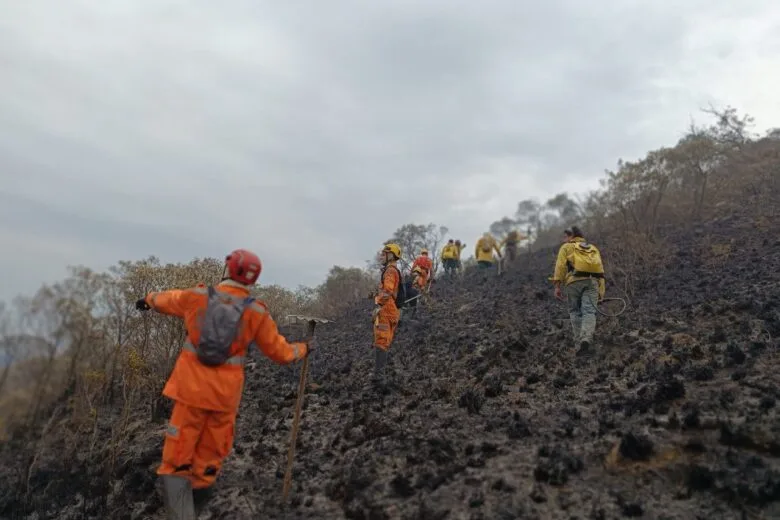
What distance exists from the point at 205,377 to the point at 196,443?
49 cm

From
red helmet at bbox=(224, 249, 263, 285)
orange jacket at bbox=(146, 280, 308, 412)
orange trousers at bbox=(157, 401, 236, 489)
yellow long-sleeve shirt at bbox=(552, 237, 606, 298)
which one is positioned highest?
yellow long-sleeve shirt at bbox=(552, 237, 606, 298)

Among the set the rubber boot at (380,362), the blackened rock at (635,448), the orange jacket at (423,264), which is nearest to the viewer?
the blackened rock at (635,448)

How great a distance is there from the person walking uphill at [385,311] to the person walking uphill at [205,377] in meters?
3.14

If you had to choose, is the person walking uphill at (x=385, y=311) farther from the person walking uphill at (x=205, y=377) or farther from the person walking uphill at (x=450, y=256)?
the person walking uphill at (x=450, y=256)

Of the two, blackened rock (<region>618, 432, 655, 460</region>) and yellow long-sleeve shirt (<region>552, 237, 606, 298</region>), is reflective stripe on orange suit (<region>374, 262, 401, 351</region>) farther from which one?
blackened rock (<region>618, 432, 655, 460</region>)

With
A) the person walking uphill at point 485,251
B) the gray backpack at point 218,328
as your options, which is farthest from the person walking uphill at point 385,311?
the person walking uphill at point 485,251

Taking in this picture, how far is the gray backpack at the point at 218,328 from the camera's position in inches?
140

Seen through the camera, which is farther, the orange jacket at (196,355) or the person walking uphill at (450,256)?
the person walking uphill at (450,256)

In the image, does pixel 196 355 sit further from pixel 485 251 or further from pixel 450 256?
pixel 450 256

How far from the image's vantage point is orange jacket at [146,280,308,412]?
140 inches

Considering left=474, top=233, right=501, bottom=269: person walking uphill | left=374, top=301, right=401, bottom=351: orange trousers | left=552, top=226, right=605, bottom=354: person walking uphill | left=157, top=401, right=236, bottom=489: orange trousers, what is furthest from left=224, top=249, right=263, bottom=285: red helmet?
left=474, top=233, right=501, bottom=269: person walking uphill

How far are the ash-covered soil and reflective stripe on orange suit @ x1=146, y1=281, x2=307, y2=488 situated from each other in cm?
60

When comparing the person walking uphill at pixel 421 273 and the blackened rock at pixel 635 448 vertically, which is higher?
the person walking uphill at pixel 421 273

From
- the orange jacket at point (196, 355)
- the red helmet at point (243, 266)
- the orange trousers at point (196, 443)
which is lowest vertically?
the orange trousers at point (196, 443)
